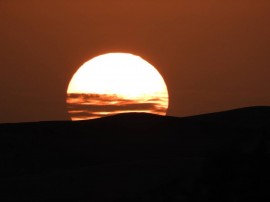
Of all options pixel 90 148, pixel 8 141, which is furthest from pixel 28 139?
pixel 90 148

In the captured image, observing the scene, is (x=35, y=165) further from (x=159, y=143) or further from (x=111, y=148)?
(x=159, y=143)

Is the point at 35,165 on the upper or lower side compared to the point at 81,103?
lower

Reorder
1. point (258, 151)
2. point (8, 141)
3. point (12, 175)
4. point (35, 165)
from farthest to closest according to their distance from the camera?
point (8, 141), point (35, 165), point (12, 175), point (258, 151)

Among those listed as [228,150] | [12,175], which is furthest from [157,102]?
[228,150]

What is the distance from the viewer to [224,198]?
5.43 metres

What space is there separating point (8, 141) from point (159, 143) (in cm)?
422

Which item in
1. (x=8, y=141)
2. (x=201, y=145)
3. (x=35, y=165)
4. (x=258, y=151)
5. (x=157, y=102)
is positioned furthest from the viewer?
(x=157, y=102)

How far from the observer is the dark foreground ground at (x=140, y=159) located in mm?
5375

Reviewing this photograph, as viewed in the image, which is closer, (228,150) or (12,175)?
(228,150)

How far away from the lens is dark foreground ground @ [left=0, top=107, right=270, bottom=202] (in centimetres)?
538

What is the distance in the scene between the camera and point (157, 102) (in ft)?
96.8

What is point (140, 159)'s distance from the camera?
14.2 m

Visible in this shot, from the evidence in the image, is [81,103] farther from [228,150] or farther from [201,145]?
[228,150]

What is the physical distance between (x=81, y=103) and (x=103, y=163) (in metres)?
16.4
